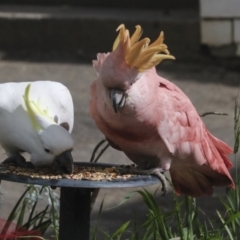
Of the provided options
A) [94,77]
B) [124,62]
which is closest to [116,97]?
[124,62]

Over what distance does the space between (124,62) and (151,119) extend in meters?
0.30

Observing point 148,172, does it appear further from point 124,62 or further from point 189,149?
point 124,62

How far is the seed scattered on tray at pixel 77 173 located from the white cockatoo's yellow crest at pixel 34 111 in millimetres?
156

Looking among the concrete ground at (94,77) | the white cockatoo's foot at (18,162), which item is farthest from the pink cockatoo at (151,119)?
the concrete ground at (94,77)

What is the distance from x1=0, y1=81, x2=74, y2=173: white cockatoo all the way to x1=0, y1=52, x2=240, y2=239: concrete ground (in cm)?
175

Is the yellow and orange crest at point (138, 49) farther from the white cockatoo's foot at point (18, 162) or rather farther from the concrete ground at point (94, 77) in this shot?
the concrete ground at point (94, 77)

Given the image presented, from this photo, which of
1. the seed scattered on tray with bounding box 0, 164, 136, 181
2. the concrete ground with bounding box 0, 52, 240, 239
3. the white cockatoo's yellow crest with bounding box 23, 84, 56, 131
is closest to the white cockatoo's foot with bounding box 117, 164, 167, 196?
the seed scattered on tray with bounding box 0, 164, 136, 181

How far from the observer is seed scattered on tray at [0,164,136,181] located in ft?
7.24

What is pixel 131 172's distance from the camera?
2.37m

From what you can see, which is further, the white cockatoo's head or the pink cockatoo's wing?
the pink cockatoo's wing


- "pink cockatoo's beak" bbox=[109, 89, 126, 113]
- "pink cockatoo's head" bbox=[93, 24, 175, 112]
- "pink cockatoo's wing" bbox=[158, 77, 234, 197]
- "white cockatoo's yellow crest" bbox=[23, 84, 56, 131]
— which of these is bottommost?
"pink cockatoo's wing" bbox=[158, 77, 234, 197]

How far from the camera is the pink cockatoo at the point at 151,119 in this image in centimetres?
218

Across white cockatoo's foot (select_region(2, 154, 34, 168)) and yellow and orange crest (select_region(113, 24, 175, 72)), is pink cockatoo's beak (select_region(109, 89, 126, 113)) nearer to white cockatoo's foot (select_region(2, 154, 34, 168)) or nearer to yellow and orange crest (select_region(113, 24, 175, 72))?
yellow and orange crest (select_region(113, 24, 175, 72))

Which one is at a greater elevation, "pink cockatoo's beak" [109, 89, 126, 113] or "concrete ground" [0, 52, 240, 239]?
"pink cockatoo's beak" [109, 89, 126, 113]
